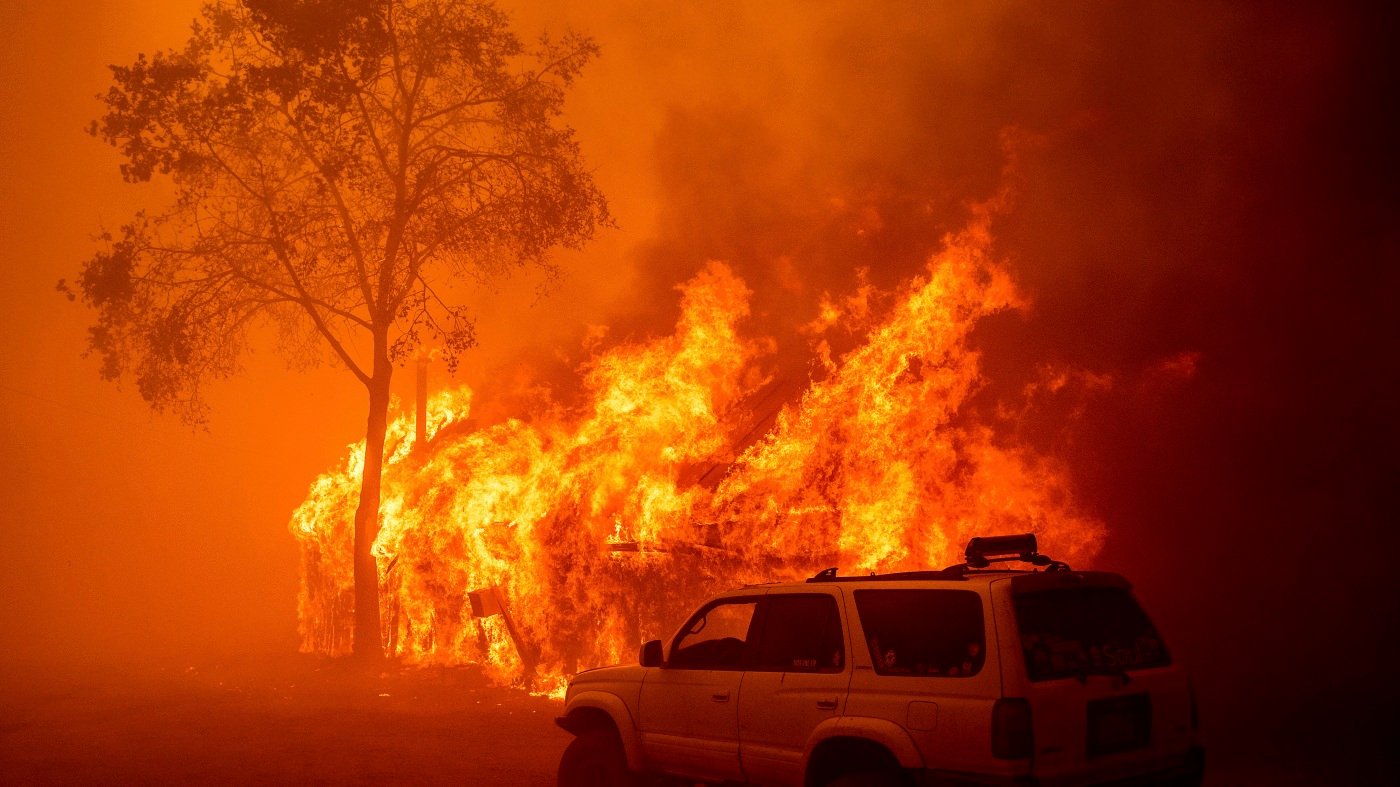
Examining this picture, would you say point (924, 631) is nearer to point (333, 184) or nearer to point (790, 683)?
point (790, 683)

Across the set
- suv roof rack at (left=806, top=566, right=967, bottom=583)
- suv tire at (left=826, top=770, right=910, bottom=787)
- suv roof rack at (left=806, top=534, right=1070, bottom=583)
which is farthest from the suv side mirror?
suv tire at (left=826, top=770, right=910, bottom=787)

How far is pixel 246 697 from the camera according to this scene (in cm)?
1530

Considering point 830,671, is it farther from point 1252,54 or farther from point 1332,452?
point 1252,54

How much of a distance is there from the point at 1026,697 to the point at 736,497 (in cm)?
947

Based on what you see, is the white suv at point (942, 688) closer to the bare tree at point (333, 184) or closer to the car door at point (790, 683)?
the car door at point (790, 683)

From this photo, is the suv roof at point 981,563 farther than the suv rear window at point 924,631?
Yes

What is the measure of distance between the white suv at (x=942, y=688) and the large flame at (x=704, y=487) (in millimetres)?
6908

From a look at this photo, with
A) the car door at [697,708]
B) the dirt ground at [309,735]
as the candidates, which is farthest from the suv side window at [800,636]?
the dirt ground at [309,735]

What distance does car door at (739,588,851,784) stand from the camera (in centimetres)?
580

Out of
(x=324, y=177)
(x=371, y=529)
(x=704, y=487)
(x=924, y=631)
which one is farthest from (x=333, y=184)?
(x=924, y=631)

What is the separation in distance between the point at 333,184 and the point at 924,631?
1535cm

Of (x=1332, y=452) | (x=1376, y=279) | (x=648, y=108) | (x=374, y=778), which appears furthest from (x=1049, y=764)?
(x=648, y=108)

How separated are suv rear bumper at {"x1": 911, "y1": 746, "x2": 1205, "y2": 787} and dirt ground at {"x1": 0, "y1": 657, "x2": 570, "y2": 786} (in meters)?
4.98

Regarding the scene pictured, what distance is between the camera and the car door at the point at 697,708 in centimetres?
633
